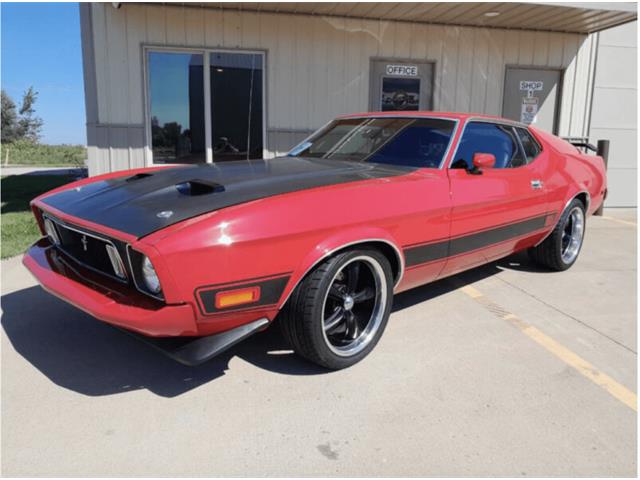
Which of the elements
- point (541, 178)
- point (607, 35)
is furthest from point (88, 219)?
point (607, 35)

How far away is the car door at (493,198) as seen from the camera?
142 inches

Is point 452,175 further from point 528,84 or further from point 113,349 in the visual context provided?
point 528,84

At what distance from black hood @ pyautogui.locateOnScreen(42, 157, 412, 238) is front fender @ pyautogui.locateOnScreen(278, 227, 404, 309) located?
353mm

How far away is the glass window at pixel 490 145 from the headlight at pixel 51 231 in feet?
8.80

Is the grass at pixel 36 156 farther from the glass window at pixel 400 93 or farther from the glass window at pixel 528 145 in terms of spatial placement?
the glass window at pixel 528 145

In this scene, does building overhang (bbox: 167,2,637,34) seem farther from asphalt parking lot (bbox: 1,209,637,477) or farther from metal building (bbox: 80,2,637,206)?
asphalt parking lot (bbox: 1,209,637,477)

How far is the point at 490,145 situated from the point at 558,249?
1.49 metres

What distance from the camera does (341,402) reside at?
2.70 meters

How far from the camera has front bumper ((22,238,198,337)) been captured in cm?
233

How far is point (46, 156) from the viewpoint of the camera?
906 inches

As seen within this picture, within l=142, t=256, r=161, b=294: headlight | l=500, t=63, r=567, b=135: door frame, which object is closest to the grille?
l=142, t=256, r=161, b=294: headlight

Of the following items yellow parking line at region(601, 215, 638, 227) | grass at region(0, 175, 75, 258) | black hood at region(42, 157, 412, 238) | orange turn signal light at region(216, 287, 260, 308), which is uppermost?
black hood at region(42, 157, 412, 238)

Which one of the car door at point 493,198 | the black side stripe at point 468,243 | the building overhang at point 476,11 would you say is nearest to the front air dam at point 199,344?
the black side stripe at point 468,243

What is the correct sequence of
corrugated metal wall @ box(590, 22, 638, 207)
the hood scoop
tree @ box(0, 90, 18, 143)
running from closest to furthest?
the hood scoop < corrugated metal wall @ box(590, 22, 638, 207) < tree @ box(0, 90, 18, 143)
